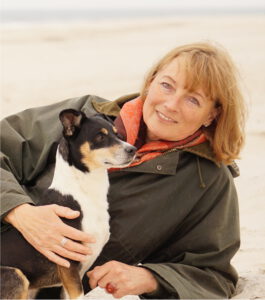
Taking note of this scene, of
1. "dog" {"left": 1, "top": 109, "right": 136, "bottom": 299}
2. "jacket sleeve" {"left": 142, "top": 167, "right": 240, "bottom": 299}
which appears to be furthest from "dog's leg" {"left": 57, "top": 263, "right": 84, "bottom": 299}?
"jacket sleeve" {"left": 142, "top": 167, "right": 240, "bottom": 299}

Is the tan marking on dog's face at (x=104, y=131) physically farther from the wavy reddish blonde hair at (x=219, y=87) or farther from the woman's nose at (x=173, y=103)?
the wavy reddish blonde hair at (x=219, y=87)

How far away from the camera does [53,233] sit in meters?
3.06

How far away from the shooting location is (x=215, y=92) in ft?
11.3

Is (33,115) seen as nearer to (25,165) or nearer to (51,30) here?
(25,165)

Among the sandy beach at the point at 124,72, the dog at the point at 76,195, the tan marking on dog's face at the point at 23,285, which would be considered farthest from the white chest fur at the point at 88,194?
the sandy beach at the point at 124,72

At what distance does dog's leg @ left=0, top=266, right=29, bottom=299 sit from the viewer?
2932 mm

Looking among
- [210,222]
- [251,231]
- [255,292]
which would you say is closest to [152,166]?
[210,222]

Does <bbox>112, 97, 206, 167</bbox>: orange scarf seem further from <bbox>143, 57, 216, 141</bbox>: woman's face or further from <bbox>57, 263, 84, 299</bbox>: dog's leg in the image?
<bbox>57, 263, 84, 299</bbox>: dog's leg

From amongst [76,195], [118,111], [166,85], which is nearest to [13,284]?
[76,195]

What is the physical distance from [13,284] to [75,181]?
0.62 m

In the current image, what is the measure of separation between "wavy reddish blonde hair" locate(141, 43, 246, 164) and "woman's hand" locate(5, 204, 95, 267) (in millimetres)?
1026

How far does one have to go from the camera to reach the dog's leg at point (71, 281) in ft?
9.96

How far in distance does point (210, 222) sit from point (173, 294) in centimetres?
48

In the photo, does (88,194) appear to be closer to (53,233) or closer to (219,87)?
(53,233)
